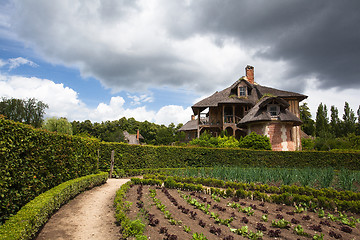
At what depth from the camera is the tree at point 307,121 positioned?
1820 inches

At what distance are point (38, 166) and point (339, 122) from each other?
6447 cm

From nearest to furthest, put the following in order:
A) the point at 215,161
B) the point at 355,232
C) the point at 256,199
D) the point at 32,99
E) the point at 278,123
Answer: the point at 355,232, the point at 256,199, the point at 215,161, the point at 278,123, the point at 32,99

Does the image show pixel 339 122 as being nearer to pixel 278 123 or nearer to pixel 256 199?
pixel 278 123

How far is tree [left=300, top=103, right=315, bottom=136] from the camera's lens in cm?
4622

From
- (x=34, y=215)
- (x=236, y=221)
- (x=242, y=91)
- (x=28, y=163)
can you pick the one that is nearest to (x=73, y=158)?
(x=28, y=163)

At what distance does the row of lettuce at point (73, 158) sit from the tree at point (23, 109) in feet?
128

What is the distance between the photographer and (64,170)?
869 centimetres

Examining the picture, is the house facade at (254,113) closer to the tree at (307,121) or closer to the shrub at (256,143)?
the shrub at (256,143)

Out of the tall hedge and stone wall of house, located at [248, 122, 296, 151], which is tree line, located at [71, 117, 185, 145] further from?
the tall hedge

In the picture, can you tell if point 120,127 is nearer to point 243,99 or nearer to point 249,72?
point 249,72

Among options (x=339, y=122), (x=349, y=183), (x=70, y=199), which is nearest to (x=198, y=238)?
(x=70, y=199)

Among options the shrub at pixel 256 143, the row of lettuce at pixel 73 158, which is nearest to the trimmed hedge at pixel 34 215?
the row of lettuce at pixel 73 158

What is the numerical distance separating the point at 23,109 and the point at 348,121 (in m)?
72.8

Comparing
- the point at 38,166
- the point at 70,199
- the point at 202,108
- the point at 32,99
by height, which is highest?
the point at 32,99
